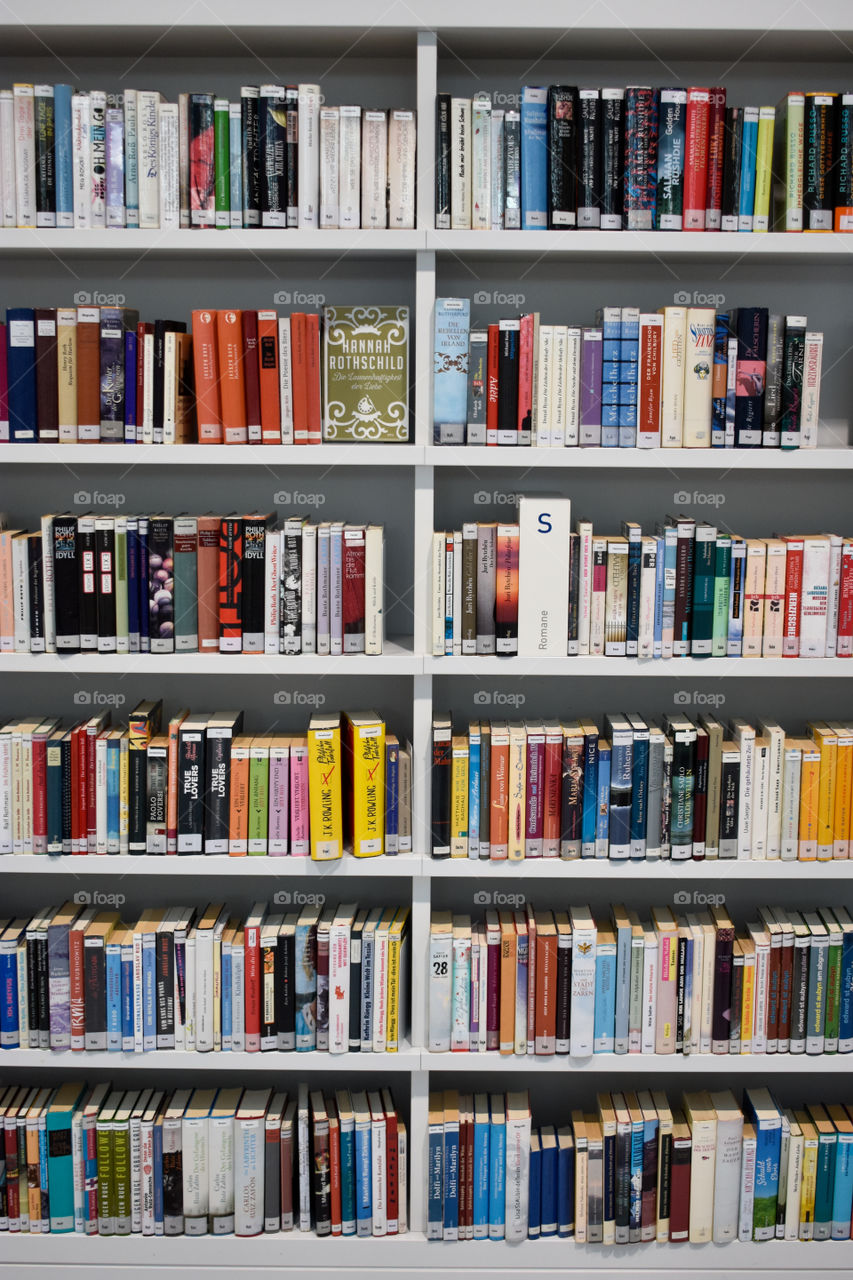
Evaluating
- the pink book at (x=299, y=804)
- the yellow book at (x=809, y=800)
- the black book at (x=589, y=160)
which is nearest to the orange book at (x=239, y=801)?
the pink book at (x=299, y=804)

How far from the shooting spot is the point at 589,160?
2623 millimetres

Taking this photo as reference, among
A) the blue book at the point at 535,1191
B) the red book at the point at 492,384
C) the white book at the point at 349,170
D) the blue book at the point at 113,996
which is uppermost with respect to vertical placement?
the white book at the point at 349,170

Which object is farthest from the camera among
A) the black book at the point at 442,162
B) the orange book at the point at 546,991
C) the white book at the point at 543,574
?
the orange book at the point at 546,991

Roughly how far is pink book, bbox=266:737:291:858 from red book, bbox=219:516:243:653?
25 cm

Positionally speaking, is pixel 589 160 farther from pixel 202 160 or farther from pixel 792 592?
pixel 792 592

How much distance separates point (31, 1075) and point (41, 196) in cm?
213

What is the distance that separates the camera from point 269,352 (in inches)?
105

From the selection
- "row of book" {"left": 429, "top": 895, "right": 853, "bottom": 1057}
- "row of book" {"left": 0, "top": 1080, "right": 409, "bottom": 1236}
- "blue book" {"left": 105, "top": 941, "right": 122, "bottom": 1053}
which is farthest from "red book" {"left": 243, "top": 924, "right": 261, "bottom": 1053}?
"row of book" {"left": 429, "top": 895, "right": 853, "bottom": 1057}

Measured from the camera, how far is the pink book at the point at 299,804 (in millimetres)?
2779

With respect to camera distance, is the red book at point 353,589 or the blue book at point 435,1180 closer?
the red book at point 353,589

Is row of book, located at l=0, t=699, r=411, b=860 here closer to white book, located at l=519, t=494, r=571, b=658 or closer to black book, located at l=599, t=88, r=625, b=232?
white book, located at l=519, t=494, r=571, b=658

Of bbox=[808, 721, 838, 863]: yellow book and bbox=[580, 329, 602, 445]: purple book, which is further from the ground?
bbox=[580, 329, 602, 445]: purple book

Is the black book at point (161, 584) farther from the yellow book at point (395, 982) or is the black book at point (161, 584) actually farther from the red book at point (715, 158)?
the red book at point (715, 158)

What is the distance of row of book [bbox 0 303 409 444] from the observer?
266 centimetres
